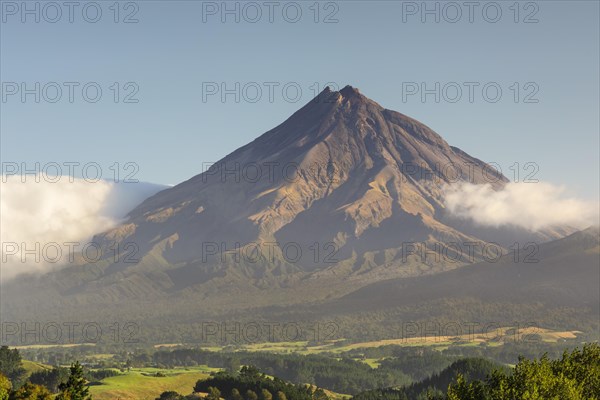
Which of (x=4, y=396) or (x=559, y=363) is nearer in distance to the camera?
(x=559, y=363)

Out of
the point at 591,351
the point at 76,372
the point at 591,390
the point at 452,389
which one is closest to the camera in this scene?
the point at 452,389

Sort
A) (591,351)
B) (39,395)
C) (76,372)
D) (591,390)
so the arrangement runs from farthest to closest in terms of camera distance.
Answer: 1. (39,395)
2. (76,372)
3. (591,351)
4. (591,390)

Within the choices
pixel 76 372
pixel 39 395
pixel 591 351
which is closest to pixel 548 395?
pixel 591 351

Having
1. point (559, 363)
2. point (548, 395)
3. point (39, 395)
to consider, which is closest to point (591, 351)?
point (559, 363)

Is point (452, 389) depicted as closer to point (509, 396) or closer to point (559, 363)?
point (509, 396)

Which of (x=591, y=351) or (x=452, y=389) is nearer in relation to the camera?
(x=452, y=389)

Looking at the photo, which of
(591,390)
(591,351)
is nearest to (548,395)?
(591,390)

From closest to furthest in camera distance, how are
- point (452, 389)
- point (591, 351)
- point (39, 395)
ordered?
point (452, 389) < point (591, 351) < point (39, 395)

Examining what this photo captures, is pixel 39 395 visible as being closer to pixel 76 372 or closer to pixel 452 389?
pixel 76 372

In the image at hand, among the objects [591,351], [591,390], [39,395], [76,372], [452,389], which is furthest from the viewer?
[39,395]
